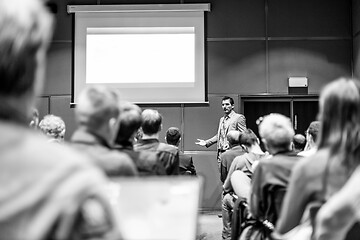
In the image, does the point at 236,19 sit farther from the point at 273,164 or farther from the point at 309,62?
the point at 273,164

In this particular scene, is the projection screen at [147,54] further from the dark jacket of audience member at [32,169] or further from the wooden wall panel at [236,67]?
the dark jacket of audience member at [32,169]

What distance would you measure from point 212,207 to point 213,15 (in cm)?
299

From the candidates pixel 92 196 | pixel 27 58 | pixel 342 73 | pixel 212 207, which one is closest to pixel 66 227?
pixel 92 196

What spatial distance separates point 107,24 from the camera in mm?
7902

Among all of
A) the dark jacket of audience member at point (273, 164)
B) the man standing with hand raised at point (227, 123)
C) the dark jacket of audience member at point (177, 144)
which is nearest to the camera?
the dark jacket of audience member at point (273, 164)

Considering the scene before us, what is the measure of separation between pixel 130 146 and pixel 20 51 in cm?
194

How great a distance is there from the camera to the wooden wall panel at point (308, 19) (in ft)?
26.0

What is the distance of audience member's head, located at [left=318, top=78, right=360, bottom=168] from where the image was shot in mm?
1736

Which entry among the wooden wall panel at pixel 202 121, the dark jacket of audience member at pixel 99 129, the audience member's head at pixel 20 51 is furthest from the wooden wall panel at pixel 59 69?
the audience member's head at pixel 20 51

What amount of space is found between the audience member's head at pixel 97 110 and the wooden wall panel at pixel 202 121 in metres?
5.95

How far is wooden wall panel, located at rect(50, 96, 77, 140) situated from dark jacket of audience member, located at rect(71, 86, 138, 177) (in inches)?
242

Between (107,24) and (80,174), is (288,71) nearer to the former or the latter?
(107,24)

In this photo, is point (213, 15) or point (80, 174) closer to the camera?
point (80, 174)

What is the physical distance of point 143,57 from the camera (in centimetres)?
779
